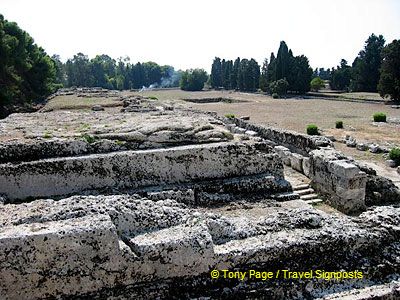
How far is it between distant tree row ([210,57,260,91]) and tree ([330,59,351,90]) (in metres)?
12.2

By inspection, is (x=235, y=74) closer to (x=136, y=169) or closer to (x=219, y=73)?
(x=219, y=73)

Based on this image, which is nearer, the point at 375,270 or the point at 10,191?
the point at 375,270

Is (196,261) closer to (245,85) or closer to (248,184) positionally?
(248,184)

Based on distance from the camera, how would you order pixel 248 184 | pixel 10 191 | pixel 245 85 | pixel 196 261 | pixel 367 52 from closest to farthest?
pixel 196 261 < pixel 10 191 < pixel 248 184 < pixel 367 52 < pixel 245 85

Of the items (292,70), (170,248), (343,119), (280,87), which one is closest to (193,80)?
(292,70)

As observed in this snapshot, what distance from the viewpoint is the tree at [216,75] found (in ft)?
263

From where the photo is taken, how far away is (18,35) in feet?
118

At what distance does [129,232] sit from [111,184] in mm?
3186

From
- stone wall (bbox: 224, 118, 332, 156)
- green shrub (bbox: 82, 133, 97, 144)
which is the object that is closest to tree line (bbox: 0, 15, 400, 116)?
stone wall (bbox: 224, 118, 332, 156)

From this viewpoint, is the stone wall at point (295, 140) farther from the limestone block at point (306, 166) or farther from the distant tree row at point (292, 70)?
the distant tree row at point (292, 70)

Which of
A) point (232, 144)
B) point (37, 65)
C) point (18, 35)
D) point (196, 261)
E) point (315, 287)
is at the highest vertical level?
point (18, 35)

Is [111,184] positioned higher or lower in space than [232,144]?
lower

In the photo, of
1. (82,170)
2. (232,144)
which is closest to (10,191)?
(82,170)

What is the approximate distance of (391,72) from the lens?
37.5m
